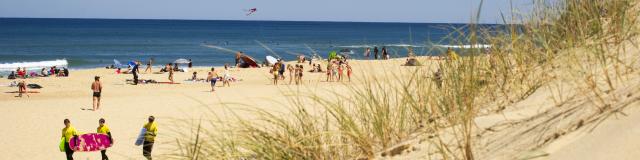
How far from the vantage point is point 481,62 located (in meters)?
4.34

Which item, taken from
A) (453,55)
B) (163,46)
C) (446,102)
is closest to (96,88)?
(453,55)

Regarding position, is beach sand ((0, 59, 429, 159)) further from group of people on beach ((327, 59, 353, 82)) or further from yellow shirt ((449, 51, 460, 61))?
yellow shirt ((449, 51, 460, 61))

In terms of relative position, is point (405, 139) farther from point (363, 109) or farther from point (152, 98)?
point (152, 98)

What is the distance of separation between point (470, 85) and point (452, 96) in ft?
0.37

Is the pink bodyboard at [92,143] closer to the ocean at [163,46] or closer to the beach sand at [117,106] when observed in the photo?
the beach sand at [117,106]

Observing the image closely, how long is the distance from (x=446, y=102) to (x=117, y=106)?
682 inches

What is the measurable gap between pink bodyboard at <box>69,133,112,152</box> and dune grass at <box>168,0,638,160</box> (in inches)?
245

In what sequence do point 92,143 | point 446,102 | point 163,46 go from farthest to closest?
point 163,46
point 92,143
point 446,102

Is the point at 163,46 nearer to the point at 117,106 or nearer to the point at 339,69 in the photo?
the point at 117,106

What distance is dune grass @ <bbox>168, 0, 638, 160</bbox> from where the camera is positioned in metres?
A: 3.40

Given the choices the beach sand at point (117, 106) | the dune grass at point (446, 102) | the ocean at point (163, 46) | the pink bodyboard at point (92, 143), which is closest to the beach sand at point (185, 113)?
the beach sand at point (117, 106)

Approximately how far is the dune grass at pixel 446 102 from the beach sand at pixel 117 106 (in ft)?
10.3

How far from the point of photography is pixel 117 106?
1988cm

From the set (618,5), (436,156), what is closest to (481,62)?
(618,5)
